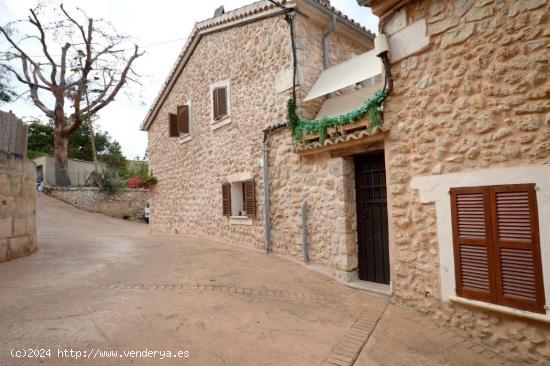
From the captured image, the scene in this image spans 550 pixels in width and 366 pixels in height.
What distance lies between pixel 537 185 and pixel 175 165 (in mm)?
10373

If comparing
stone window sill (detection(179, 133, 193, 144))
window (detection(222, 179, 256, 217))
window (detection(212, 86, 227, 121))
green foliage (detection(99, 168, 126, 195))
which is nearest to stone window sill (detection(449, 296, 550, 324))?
window (detection(222, 179, 256, 217))

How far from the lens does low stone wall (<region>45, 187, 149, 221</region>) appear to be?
19.8 metres

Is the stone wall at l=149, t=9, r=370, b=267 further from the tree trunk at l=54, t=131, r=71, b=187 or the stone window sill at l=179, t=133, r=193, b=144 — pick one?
the tree trunk at l=54, t=131, r=71, b=187

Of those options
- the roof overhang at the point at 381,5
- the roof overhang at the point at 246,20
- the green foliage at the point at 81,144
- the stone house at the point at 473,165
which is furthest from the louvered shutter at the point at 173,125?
the green foliage at the point at 81,144

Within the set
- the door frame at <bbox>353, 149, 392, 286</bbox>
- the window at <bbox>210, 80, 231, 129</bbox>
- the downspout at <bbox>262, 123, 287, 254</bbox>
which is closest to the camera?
the door frame at <bbox>353, 149, 392, 286</bbox>

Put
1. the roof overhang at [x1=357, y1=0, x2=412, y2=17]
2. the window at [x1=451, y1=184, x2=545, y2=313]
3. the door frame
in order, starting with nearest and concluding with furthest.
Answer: the window at [x1=451, y1=184, x2=545, y2=313]
the roof overhang at [x1=357, y1=0, x2=412, y2=17]
the door frame

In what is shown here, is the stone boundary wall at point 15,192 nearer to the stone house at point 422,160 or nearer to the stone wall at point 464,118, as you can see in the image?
the stone house at point 422,160

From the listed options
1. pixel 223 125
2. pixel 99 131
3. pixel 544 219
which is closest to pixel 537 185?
pixel 544 219

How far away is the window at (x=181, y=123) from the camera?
10.6 meters

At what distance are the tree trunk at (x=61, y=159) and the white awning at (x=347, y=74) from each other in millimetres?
18484

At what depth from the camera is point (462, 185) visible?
3725mm

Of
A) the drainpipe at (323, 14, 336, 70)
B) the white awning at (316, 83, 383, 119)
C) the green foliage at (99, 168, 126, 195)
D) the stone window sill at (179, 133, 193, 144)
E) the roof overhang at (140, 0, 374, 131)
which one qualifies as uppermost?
the roof overhang at (140, 0, 374, 131)

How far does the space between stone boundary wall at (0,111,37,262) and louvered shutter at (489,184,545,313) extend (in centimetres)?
726

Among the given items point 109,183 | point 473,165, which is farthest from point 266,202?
point 109,183
